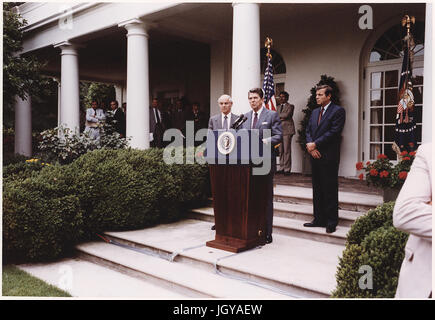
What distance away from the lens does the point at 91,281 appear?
4.38 metres

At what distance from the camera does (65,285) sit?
4.31 m

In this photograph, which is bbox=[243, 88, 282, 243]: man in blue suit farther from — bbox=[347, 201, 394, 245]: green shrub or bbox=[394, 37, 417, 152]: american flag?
bbox=[394, 37, 417, 152]: american flag

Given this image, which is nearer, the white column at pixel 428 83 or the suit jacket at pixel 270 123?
the white column at pixel 428 83

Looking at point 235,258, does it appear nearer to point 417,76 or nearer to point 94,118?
point 417,76

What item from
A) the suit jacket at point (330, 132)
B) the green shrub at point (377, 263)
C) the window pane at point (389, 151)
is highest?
the suit jacket at point (330, 132)

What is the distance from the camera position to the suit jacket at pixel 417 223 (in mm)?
1479

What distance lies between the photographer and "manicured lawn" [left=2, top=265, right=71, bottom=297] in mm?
4000

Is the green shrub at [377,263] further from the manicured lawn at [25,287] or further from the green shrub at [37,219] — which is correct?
the green shrub at [37,219]

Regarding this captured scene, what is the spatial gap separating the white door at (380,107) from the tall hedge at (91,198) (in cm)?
441

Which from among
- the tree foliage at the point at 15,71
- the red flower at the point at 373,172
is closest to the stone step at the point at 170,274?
the red flower at the point at 373,172

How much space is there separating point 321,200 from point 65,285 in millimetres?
3373

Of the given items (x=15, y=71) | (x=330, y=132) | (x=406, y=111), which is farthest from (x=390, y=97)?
(x=15, y=71)

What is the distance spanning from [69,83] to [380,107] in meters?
8.37

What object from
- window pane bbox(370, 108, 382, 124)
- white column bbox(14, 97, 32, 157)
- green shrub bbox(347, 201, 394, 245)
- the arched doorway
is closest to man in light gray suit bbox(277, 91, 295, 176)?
the arched doorway
